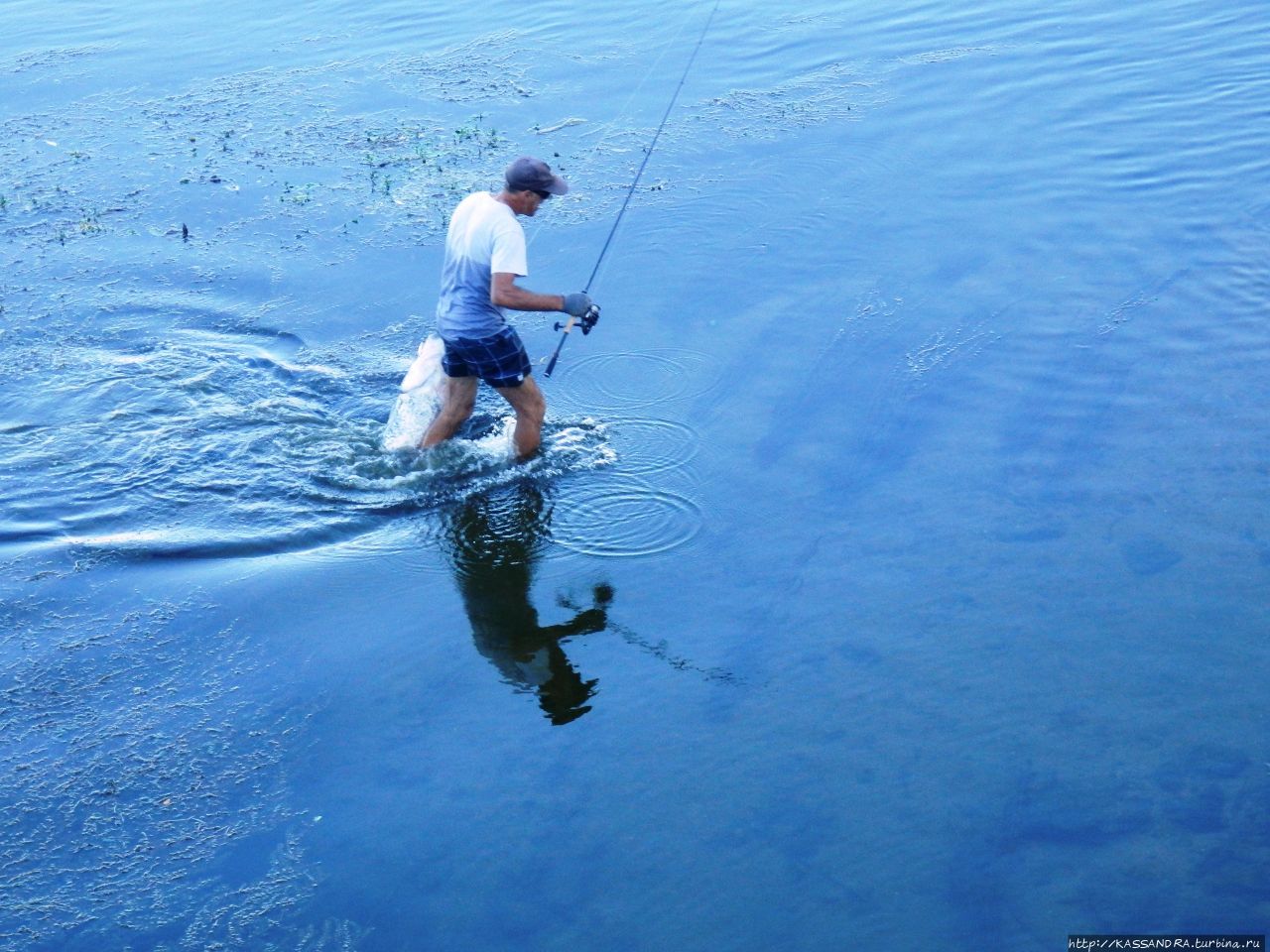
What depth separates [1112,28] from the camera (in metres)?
14.4

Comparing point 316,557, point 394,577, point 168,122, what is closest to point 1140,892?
point 394,577

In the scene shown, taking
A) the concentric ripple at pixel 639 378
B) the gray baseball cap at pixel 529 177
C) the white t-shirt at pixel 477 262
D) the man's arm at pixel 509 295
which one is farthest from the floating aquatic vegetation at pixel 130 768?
the concentric ripple at pixel 639 378

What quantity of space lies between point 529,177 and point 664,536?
2039mm

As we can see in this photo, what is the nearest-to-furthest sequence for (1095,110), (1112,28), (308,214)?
1. (308,214)
2. (1095,110)
3. (1112,28)

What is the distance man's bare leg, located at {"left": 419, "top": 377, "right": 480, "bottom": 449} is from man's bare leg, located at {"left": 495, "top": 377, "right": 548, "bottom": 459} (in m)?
0.23

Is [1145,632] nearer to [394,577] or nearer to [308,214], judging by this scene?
[394,577]

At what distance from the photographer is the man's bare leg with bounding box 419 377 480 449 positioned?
7574mm

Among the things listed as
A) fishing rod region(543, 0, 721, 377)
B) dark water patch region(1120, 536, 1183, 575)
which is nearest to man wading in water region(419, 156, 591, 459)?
fishing rod region(543, 0, 721, 377)

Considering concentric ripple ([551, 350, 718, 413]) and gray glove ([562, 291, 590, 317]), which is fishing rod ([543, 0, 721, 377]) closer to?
gray glove ([562, 291, 590, 317])

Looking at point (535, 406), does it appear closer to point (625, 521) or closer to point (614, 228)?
point (625, 521)

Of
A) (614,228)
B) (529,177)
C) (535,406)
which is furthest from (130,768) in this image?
(614,228)

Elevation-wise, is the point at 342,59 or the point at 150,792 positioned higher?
the point at 342,59

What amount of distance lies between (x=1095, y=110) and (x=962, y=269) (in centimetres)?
372

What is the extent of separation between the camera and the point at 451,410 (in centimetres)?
762
